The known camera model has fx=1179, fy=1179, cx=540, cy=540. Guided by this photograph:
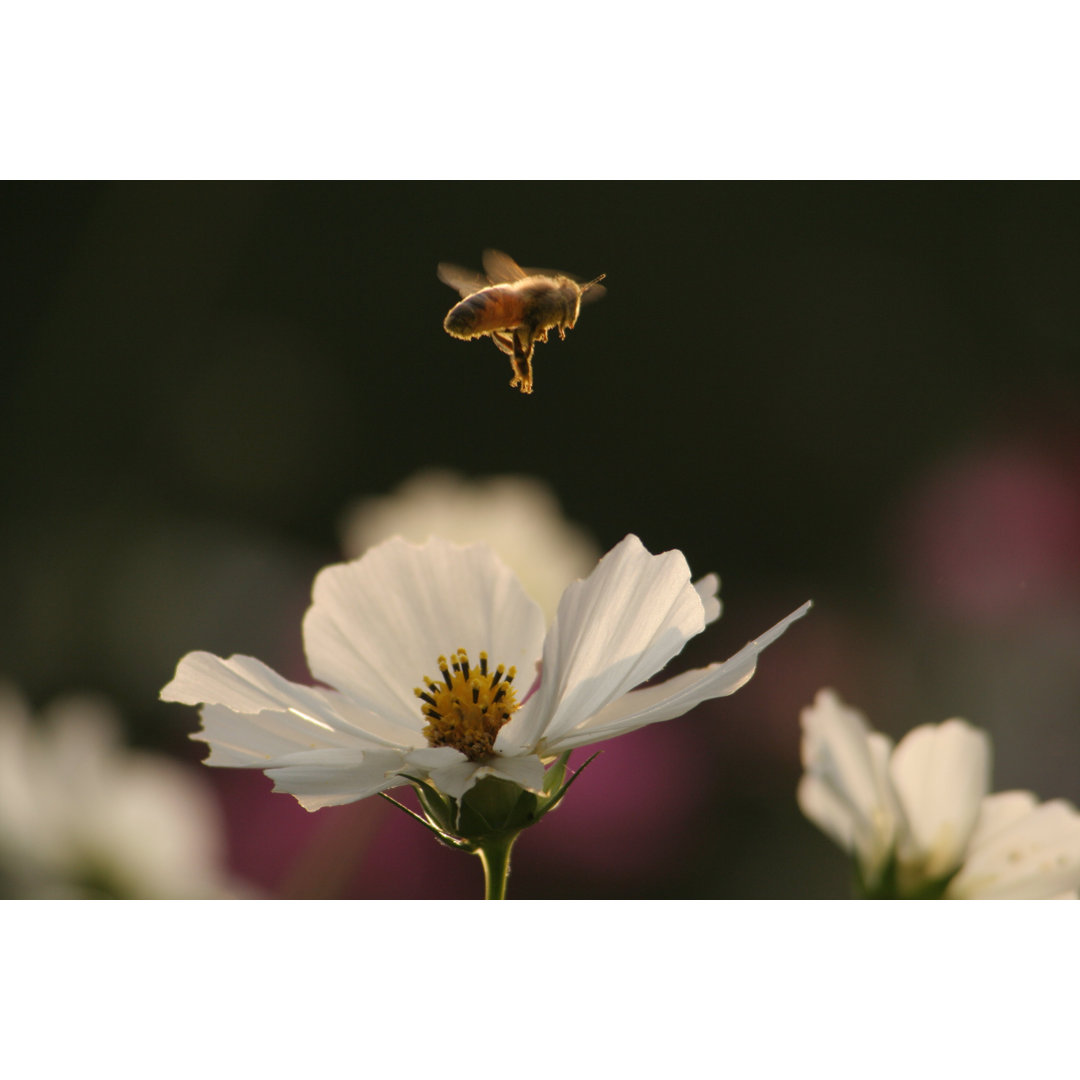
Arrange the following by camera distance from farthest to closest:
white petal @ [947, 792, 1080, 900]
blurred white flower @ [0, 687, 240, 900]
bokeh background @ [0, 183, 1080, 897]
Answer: bokeh background @ [0, 183, 1080, 897] → blurred white flower @ [0, 687, 240, 900] → white petal @ [947, 792, 1080, 900]

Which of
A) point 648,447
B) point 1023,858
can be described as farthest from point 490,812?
point 648,447

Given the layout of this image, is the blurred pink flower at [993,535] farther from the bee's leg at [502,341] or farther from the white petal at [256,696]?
the white petal at [256,696]

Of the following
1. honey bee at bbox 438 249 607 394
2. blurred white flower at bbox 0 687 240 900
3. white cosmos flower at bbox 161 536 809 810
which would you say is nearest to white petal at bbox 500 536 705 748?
white cosmos flower at bbox 161 536 809 810

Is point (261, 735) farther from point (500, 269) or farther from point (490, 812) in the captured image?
point (500, 269)

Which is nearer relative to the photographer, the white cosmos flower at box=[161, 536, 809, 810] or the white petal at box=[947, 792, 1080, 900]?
the white cosmos flower at box=[161, 536, 809, 810]

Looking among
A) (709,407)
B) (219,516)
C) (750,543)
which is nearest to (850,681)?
(750,543)

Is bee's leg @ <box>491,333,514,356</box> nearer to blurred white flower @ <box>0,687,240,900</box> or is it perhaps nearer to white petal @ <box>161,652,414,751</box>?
white petal @ <box>161,652,414,751</box>
